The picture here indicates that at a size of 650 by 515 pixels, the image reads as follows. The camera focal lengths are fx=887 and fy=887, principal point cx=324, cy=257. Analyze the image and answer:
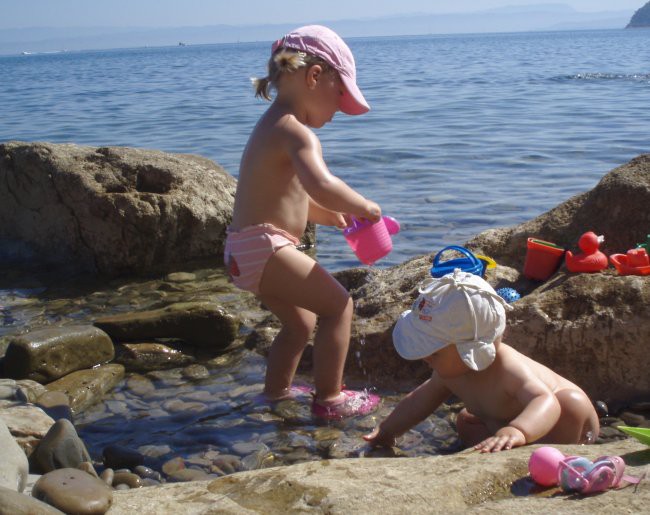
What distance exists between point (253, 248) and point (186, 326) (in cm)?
140

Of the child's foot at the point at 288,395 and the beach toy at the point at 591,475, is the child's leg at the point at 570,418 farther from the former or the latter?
the child's foot at the point at 288,395

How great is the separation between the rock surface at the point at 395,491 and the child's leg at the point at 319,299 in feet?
3.81

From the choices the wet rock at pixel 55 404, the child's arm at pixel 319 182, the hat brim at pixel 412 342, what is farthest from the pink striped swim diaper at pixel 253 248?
the wet rock at pixel 55 404

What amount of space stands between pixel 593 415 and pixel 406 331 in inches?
30.5

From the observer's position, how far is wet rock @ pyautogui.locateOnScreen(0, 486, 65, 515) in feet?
7.60

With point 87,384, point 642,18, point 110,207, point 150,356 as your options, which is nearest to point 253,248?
point 87,384

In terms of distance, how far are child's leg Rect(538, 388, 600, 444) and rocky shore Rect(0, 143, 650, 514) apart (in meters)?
0.35

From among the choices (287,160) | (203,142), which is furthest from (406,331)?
(203,142)

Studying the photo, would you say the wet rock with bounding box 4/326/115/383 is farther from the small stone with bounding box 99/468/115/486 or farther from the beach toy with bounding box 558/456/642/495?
the beach toy with bounding box 558/456/642/495

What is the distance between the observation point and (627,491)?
2.48 meters

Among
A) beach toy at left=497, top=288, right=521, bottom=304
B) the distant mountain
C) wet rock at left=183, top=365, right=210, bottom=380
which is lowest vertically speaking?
wet rock at left=183, top=365, right=210, bottom=380

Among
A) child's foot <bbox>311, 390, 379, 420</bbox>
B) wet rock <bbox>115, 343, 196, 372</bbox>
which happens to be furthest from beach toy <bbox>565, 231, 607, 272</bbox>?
wet rock <bbox>115, 343, 196, 372</bbox>

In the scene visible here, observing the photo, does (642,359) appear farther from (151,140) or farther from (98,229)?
(151,140)

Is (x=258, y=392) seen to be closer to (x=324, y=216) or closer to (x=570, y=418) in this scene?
(x=324, y=216)
